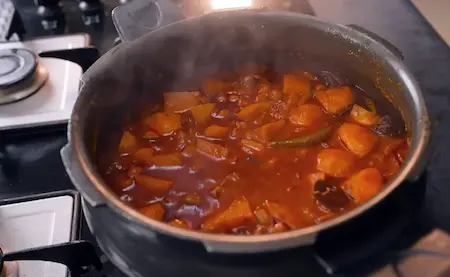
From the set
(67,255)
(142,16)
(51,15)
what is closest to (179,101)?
(142,16)

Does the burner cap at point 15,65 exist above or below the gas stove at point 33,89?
above

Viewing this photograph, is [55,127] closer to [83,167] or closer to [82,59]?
[82,59]

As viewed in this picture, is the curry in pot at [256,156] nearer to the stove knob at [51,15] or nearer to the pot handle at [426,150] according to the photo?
the pot handle at [426,150]

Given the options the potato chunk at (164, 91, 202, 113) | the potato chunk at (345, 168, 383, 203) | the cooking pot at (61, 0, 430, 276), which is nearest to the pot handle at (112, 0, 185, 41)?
the cooking pot at (61, 0, 430, 276)

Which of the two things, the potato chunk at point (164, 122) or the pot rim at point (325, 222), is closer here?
the pot rim at point (325, 222)

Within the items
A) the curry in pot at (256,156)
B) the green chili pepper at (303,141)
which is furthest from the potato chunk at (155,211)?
the green chili pepper at (303,141)

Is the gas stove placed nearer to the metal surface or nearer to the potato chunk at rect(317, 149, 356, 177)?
the metal surface

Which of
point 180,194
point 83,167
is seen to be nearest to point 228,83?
point 180,194
